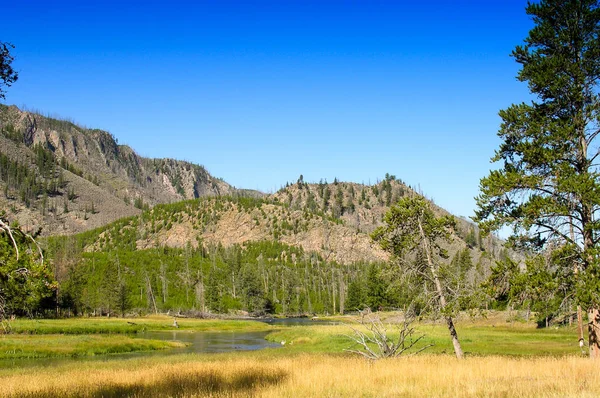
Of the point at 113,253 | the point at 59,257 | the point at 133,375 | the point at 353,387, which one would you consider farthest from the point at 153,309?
the point at 353,387

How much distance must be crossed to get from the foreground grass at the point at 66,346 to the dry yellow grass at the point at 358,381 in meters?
21.6

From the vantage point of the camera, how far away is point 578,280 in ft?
65.3

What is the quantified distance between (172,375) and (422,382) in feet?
43.5

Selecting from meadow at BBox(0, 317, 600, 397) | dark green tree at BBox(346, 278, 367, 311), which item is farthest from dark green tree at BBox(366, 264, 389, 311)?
meadow at BBox(0, 317, 600, 397)

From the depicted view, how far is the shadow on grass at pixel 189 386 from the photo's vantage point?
18.8 meters

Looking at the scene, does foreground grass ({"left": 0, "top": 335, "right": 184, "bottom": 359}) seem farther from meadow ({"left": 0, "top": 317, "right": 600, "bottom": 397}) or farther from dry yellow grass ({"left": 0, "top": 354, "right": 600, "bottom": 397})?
dry yellow grass ({"left": 0, "top": 354, "right": 600, "bottom": 397})

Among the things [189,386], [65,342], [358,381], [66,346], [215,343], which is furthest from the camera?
[215,343]

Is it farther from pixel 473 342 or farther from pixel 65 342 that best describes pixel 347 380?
pixel 65 342

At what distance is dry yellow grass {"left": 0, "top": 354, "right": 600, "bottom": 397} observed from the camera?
51.6 feet

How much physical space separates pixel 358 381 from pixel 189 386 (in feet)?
24.9

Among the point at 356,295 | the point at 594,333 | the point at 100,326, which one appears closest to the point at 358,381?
the point at 594,333

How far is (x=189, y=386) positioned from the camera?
20.9m

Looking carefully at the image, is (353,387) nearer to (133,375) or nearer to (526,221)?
(526,221)

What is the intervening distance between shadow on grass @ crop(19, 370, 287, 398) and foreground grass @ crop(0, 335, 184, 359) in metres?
27.0
